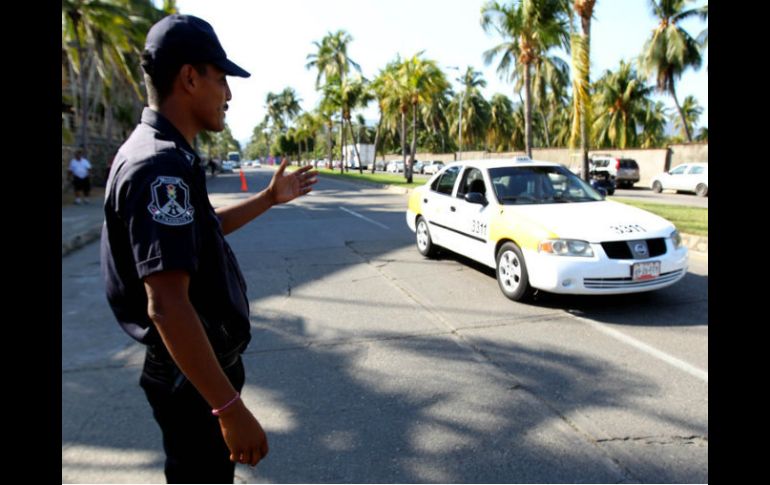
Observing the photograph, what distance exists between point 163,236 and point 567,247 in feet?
→ 15.8

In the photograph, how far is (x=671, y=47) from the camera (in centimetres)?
3422

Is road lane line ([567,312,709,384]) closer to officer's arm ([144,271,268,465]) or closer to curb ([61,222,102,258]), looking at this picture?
officer's arm ([144,271,268,465])

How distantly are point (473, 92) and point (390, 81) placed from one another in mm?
29388

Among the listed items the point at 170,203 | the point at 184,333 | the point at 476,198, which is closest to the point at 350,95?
the point at 476,198

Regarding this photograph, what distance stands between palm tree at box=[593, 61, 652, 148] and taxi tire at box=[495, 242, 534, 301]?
41460 millimetres

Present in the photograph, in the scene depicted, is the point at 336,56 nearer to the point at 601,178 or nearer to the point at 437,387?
the point at 601,178

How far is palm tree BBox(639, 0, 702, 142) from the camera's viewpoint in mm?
34125

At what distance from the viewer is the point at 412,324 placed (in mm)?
5387

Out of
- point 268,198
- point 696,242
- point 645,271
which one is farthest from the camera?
point 696,242

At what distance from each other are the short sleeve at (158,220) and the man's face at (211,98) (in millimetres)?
321

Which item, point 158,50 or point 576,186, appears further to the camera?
point 576,186

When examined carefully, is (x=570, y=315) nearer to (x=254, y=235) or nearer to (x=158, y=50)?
(x=158, y=50)

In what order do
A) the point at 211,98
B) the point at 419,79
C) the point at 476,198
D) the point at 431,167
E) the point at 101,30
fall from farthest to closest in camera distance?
the point at 431,167 < the point at 419,79 < the point at 101,30 < the point at 476,198 < the point at 211,98
